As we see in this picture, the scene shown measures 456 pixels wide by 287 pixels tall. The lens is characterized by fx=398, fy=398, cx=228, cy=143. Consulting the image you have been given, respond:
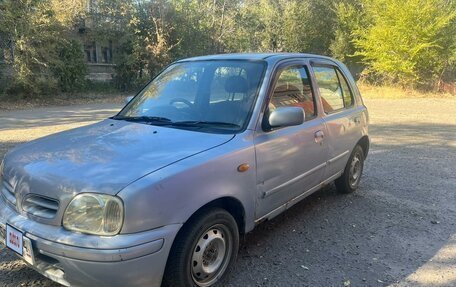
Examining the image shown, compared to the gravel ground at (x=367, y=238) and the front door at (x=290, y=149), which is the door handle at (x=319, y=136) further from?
the gravel ground at (x=367, y=238)

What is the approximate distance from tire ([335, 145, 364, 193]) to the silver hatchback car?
73 cm

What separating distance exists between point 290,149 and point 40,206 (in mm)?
2106

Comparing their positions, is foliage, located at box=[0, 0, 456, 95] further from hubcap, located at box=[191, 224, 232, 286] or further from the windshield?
hubcap, located at box=[191, 224, 232, 286]

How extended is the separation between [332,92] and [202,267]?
9.05 ft

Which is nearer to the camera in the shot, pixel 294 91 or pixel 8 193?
pixel 8 193

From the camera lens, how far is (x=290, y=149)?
3641 millimetres

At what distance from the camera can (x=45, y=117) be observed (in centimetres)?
1309

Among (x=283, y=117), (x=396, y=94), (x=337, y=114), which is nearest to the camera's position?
(x=283, y=117)

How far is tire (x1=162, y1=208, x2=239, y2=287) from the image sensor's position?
266 cm

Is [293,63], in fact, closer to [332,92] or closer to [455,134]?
[332,92]

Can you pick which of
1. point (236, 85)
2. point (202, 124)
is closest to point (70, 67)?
point (236, 85)

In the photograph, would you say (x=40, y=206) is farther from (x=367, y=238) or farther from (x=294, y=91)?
(x=367, y=238)

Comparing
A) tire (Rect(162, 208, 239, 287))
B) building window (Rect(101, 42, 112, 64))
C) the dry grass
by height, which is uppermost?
building window (Rect(101, 42, 112, 64))

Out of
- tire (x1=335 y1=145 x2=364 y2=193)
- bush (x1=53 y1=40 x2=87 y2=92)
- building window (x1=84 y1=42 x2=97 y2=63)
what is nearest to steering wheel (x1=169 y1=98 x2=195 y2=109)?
tire (x1=335 y1=145 x2=364 y2=193)
